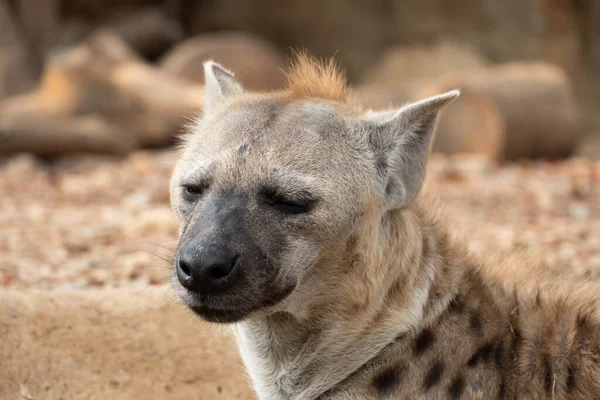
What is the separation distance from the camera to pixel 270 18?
14.7 meters

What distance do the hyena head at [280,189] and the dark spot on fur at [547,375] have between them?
658 mm

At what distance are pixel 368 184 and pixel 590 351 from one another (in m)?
0.86

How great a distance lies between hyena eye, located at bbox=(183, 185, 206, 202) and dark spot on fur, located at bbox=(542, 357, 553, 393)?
1.19 meters

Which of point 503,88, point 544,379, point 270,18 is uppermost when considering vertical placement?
point 544,379

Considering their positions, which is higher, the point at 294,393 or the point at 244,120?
the point at 244,120

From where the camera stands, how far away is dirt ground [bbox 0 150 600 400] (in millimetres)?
3361

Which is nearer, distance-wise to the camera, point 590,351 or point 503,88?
point 590,351

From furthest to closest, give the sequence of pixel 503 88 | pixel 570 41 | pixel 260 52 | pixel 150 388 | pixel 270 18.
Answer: pixel 270 18
pixel 570 41
pixel 260 52
pixel 503 88
pixel 150 388

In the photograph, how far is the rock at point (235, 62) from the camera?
1084 centimetres

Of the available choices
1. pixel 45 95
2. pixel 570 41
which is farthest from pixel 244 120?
Result: pixel 570 41

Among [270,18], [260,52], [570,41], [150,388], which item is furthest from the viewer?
[270,18]

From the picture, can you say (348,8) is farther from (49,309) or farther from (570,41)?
(49,309)

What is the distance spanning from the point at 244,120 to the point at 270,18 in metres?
12.3

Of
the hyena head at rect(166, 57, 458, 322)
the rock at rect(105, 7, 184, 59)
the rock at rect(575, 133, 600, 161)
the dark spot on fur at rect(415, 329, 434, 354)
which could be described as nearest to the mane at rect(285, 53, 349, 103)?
the hyena head at rect(166, 57, 458, 322)
